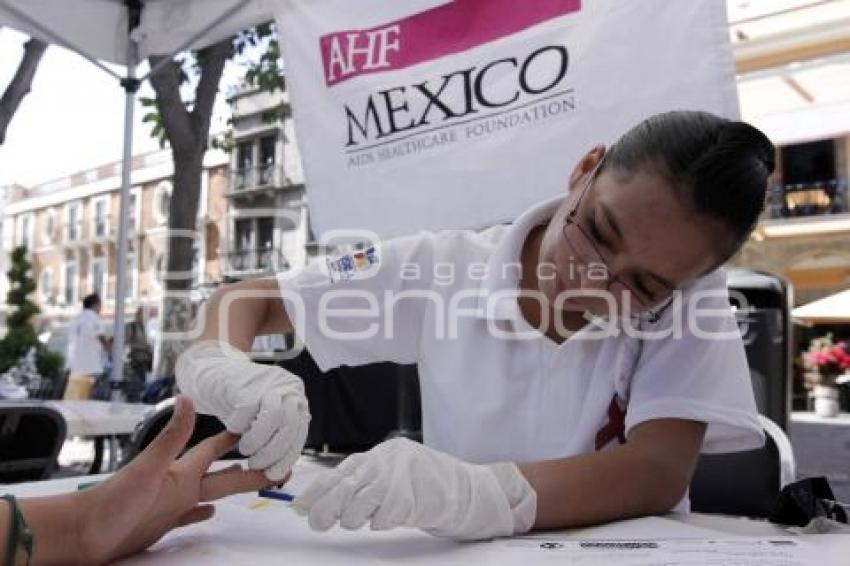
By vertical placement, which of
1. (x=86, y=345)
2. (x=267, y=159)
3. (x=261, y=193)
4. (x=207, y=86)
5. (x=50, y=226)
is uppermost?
(x=50, y=226)

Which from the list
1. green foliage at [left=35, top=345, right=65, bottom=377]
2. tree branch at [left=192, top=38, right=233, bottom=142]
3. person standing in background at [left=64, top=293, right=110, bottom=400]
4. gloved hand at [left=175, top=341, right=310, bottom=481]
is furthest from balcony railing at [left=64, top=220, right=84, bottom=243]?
gloved hand at [left=175, top=341, right=310, bottom=481]

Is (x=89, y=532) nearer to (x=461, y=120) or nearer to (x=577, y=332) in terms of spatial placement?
(x=577, y=332)

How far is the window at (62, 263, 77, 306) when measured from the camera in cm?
3086

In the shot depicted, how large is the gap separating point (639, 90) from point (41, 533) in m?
1.74

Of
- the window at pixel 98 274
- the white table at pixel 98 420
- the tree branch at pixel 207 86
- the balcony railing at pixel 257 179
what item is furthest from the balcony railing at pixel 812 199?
the window at pixel 98 274

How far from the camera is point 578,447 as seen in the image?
1173mm

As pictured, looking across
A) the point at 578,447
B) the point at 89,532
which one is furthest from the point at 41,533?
the point at 578,447

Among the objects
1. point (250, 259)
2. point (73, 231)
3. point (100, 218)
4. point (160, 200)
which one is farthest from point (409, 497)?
point (73, 231)

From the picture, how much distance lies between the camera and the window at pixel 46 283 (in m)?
31.7

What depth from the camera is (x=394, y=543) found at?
83 cm

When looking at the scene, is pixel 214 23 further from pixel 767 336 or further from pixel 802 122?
pixel 802 122

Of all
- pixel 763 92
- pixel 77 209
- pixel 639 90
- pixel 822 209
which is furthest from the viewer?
pixel 77 209

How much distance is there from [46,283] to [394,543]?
35316mm

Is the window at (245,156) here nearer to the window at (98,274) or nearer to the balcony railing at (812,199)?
the window at (98,274)
